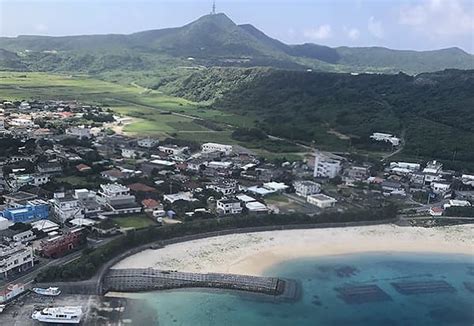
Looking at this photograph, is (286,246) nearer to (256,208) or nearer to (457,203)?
(256,208)

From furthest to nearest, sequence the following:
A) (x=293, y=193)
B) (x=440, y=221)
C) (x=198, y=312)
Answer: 1. (x=293, y=193)
2. (x=440, y=221)
3. (x=198, y=312)

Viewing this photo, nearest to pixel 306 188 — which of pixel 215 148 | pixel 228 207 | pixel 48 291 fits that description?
pixel 228 207

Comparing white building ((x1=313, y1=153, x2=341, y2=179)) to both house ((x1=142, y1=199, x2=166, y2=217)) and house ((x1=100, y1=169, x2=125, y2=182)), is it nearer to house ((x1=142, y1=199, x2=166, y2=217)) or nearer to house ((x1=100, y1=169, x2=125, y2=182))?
house ((x1=142, y1=199, x2=166, y2=217))

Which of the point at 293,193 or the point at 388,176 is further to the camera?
the point at 388,176

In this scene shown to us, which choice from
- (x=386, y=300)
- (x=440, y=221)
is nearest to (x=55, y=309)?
(x=386, y=300)

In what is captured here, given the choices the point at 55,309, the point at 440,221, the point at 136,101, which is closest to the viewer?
the point at 55,309

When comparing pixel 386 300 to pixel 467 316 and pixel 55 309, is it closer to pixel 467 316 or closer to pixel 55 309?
pixel 467 316
